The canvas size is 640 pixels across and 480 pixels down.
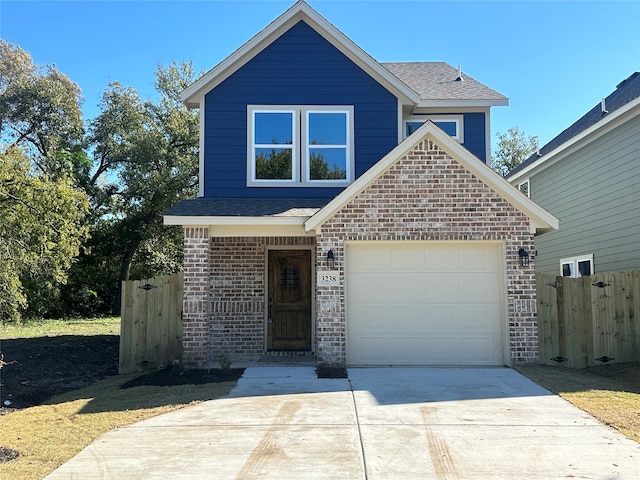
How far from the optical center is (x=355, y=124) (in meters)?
12.3

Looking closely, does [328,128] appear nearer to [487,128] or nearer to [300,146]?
[300,146]

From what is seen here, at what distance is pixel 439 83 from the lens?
46.6ft

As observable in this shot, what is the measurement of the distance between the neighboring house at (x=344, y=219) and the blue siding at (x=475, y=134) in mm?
34

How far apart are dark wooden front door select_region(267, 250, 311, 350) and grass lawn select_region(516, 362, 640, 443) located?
4.62 m

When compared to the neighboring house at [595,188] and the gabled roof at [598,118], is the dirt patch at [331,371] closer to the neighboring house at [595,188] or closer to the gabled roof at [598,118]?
the neighboring house at [595,188]

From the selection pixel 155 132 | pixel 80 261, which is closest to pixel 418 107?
pixel 155 132

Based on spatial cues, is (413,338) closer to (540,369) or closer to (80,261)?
A: (540,369)

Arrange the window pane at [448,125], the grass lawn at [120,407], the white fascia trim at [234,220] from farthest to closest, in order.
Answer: the window pane at [448,125] → the white fascia trim at [234,220] → the grass lawn at [120,407]

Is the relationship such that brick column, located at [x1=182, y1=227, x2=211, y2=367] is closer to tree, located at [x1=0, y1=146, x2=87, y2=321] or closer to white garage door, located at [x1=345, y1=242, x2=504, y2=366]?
white garage door, located at [x1=345, y1=242, x2=504, y2=366]

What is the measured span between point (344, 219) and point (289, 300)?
9.80ft

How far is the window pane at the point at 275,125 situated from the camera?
12.3 m

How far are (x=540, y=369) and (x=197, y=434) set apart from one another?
248 inches

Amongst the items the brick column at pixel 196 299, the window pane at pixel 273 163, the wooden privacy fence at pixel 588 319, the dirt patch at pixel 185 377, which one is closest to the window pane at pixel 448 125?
the window pane at pixel 273 163

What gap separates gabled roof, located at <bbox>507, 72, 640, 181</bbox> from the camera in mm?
12471
